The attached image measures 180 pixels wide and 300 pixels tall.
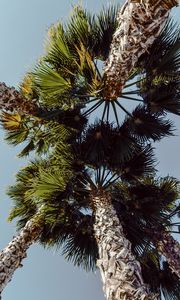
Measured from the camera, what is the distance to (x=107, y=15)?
6.77 metres

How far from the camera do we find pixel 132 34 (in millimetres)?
4867

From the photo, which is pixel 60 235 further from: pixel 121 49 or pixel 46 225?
pixel 121 49

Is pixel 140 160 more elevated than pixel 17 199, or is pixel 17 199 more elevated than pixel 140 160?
pixel 140 160

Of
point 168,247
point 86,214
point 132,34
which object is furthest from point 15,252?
point 132,34

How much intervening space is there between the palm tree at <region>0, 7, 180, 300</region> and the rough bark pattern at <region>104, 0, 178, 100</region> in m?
0.30

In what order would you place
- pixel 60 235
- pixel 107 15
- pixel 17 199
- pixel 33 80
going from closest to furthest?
pixel 107 15
pixel 33 80
pixel 60 235
pixel 17 199

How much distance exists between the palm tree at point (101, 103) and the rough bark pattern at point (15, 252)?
0.88m

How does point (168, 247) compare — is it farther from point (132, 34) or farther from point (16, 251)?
point (132, 34)

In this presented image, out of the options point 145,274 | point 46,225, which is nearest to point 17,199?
point 46,225

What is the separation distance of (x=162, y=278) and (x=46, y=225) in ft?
8.79

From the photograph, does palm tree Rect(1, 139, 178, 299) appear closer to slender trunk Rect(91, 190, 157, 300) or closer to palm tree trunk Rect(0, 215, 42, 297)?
palm tree trunk Rect(0, 215, 42, 297)

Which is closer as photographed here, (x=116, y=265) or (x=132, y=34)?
(x=116, y=265)

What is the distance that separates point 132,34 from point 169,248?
399 cm

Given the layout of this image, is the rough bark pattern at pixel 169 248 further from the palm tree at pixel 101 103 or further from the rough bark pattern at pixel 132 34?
the rough bark pattern at pixel 132 34
